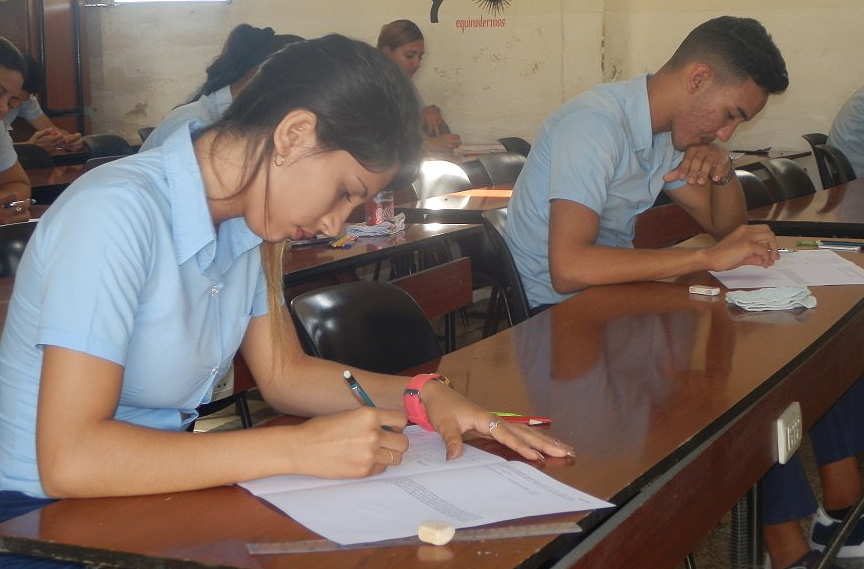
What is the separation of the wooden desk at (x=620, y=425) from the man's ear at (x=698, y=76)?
0.50 m

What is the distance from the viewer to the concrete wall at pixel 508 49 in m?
6.80

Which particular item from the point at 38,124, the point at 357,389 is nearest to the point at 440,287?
the point at 357,389

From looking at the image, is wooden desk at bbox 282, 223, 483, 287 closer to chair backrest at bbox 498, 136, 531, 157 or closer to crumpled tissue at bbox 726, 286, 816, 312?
crumpled tissue at bbox 726, 286, 816, 312

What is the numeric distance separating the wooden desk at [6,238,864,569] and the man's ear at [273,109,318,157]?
43 cm

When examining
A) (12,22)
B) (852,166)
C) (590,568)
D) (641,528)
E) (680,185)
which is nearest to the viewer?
(590,568)

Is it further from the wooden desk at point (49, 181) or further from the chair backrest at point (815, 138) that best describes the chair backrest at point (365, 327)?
the chair backrest at point (815, 138)

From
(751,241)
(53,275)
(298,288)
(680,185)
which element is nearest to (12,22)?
(298,288)

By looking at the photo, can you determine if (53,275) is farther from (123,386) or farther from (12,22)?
(12,22)

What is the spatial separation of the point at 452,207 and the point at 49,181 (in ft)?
7.26

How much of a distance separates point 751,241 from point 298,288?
1511mm

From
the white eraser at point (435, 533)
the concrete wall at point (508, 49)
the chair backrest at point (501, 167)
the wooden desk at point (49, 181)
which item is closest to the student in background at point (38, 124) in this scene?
the wooden desk at point (49, 181)

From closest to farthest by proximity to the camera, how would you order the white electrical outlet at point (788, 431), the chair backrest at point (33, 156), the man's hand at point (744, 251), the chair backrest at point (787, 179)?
the white electrical outlet at point (788, 431), the man's hand at point (744, 251), the chair backrest at point (787, 179), the chair backrest at point (33, 156)

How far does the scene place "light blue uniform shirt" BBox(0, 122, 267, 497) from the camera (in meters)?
1.22

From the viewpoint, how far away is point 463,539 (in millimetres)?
1089
